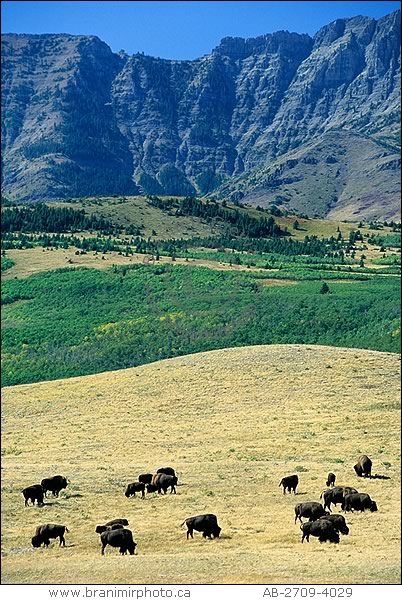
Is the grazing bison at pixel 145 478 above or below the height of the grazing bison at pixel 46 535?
below

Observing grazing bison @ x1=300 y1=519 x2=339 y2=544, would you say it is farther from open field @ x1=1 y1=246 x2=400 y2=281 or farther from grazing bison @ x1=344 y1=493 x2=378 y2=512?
open field @ x1=1 y1=246 x2=400 y2=281

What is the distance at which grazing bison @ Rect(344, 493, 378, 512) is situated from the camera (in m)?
29.7

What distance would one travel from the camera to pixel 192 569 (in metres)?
20.8

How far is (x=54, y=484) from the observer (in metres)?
33.2

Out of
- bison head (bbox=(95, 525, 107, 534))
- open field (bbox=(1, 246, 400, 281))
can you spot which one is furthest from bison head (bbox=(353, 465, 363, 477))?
open field (bbox=(1, 246, 400, 281))

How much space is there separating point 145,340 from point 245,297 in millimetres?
15566

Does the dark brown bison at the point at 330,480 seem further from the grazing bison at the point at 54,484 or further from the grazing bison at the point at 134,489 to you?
the grazing bison at the point at 54,484

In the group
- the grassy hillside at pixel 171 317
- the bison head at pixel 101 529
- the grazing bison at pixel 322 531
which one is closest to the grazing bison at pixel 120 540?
the bison head at pixel 101 529

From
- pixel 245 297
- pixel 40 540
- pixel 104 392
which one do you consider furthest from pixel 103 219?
pixel 40 540

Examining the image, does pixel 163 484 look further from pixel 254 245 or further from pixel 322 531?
pixel 254 245

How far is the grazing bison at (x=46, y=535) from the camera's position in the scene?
25.5 metres

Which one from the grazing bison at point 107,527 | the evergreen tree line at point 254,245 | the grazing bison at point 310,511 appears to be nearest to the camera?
the grazing bison at point 107,527

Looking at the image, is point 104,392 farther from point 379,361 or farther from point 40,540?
point 40,540

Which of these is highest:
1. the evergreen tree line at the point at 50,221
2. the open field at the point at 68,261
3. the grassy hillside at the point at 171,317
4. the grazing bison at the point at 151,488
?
the evergreen tree line at the point at 50,221
